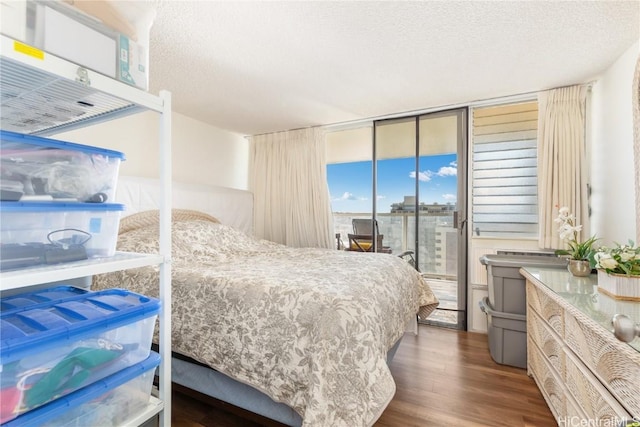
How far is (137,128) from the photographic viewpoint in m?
2.77

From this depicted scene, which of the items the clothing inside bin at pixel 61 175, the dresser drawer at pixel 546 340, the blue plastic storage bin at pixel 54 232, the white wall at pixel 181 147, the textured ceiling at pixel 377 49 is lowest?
the dresser drawer at pixel 546 340

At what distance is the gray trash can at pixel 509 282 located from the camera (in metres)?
2.18

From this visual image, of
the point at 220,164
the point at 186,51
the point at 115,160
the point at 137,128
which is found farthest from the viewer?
the point at 220,164

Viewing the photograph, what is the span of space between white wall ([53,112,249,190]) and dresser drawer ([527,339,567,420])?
10.2 ft

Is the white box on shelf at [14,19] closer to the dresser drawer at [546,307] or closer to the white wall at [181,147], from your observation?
the white wall at [181,147]

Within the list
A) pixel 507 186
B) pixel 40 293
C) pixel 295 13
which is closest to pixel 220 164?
pixel 295 13

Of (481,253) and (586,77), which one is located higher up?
(586,77)

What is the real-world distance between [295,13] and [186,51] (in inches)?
34.4

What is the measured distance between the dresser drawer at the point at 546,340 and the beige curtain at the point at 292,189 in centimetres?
208

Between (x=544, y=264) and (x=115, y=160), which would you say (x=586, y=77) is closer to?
(x=544, y=264)

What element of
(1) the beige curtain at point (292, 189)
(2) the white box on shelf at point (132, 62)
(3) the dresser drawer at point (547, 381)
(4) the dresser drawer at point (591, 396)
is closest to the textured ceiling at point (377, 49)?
(1) the beige curtain at point (292, 189)

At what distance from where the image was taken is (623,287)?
129cm

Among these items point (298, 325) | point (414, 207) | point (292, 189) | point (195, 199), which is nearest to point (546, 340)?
point (298, 325)

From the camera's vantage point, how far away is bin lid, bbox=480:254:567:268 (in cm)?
219
